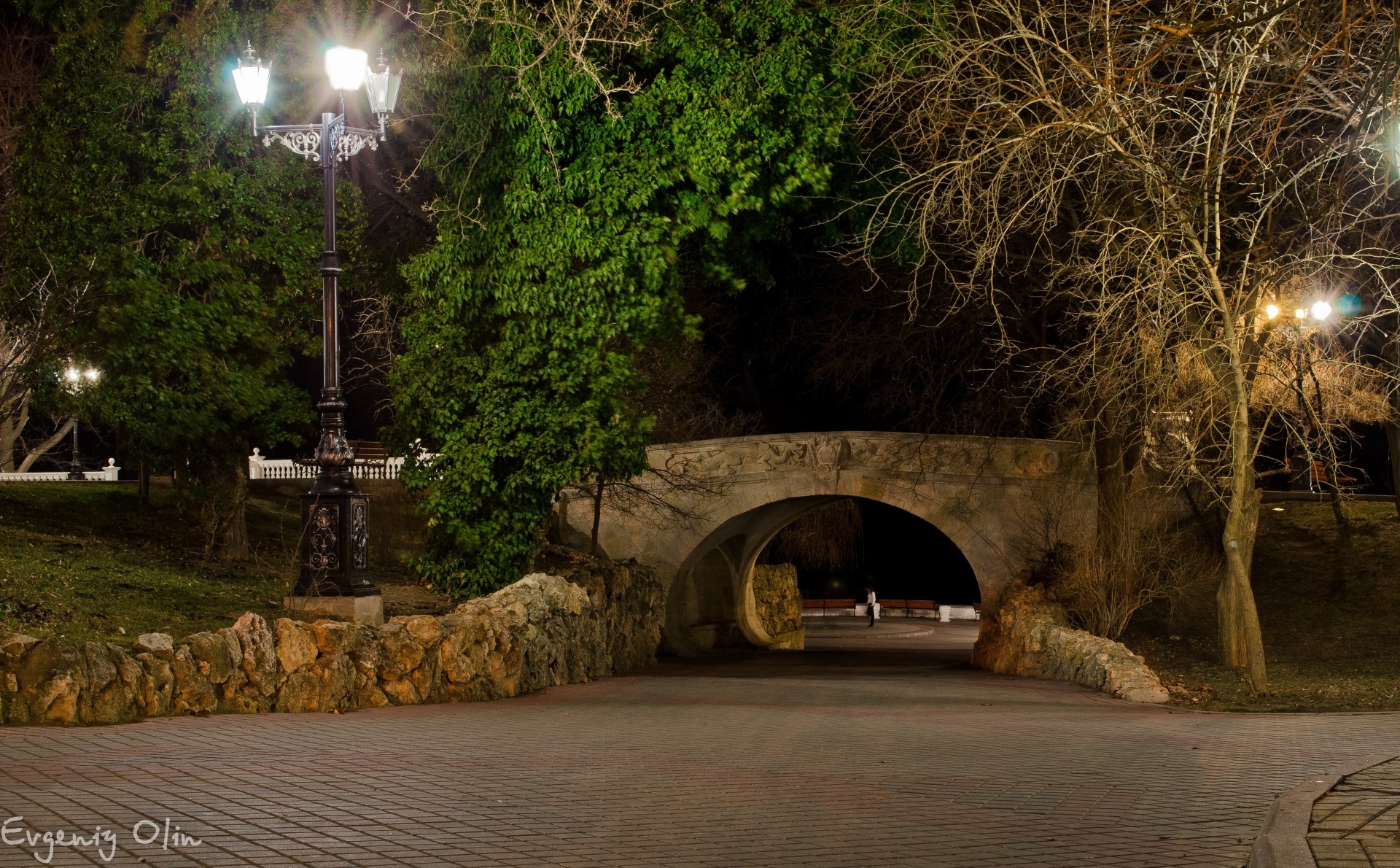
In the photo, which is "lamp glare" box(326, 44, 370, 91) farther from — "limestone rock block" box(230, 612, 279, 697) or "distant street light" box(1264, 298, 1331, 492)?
"distant street light" box(1264, 298, 1331, 492)

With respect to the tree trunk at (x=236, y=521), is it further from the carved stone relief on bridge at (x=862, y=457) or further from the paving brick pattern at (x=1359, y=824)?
the paving brick pattern at (x=1359, y=824)

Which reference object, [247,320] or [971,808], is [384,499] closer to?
[247,320]

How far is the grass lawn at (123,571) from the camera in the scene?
13.6 meters

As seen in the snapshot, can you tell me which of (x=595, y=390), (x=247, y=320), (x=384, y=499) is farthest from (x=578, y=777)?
(x=384, y=499)

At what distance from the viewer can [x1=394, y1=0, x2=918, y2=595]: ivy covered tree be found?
18.0 metres

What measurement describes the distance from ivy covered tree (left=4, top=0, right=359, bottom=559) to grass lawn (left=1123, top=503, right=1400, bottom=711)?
519 inches

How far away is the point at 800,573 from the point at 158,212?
42.2 meters

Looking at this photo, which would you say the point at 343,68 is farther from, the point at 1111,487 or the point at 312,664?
the point at 1111,487

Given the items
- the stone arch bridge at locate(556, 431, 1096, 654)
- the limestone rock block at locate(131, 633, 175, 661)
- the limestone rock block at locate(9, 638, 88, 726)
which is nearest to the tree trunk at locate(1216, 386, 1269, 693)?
the stone arch bridge at locate(556, 431, 1096, 654)

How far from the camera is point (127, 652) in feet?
32.9

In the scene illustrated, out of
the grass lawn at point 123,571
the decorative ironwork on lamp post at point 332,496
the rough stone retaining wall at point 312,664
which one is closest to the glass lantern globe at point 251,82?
the decorative ironwork on lamp post at point 332,496

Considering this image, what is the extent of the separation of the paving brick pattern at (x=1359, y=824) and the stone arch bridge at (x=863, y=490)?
56.9ft

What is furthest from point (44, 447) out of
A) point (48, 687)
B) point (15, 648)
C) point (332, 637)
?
point (48, 687)

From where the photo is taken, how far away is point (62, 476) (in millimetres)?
33625
